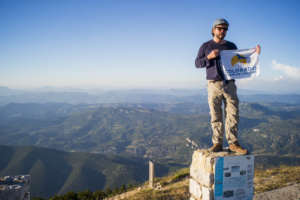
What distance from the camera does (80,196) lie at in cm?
1441

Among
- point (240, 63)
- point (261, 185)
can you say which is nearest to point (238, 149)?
point (240, 63)

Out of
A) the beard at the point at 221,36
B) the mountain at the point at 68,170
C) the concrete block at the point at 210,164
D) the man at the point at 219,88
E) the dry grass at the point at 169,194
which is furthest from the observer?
the mountain at the point at 68,170

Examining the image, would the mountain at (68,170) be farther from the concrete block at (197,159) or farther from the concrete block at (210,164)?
the concrete block at (210,164)

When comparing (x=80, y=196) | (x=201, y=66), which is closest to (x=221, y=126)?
(x=201, y=66)

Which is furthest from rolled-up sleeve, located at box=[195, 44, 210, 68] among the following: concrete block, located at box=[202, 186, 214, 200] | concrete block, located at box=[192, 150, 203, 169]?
concrete block, located at box=[202, 186, 214, 200]

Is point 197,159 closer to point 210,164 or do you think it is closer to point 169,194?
point 210,164

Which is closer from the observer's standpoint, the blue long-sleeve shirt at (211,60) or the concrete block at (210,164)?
the concrete block at (210,164)

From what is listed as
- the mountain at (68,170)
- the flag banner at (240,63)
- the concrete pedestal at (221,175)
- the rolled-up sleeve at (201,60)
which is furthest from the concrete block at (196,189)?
the mountain at (68,170)

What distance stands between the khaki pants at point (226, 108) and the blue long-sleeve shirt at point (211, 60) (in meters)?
0.25

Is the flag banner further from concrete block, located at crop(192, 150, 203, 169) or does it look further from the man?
concrete block, located at crop(192, 150, 203, 169)

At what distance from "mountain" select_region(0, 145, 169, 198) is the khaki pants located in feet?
474

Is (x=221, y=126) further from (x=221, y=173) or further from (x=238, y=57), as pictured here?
(x=238, y=57)

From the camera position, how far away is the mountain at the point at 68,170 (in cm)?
14850

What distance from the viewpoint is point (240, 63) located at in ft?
19.5
